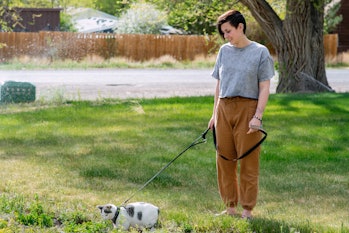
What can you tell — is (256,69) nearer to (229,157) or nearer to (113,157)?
(229,157)

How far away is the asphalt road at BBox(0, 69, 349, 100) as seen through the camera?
797 inches

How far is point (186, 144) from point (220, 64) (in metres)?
4.84

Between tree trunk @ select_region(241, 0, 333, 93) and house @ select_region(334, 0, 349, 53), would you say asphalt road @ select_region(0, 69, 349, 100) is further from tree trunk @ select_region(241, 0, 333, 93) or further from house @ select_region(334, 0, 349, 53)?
house @ select_region(334, 0, 349, 53)

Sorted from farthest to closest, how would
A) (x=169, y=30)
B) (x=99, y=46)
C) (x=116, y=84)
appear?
(x=169, y=30), (x=99, y=46), (x=116, y=84)

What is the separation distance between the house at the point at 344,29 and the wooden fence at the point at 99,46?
20.5ft

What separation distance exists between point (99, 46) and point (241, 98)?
32172mm

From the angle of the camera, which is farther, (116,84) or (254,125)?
(116,84)

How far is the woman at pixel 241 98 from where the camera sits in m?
7.18

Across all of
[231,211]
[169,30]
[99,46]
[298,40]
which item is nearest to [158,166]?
[231,211]

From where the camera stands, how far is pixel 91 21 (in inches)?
2325

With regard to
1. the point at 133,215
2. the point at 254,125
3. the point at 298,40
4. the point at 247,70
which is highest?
the point at 247,70

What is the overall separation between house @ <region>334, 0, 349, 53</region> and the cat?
140ft

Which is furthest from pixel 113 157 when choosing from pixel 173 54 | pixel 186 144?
pixel 173 54

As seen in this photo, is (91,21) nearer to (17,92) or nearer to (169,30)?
(169,30)
